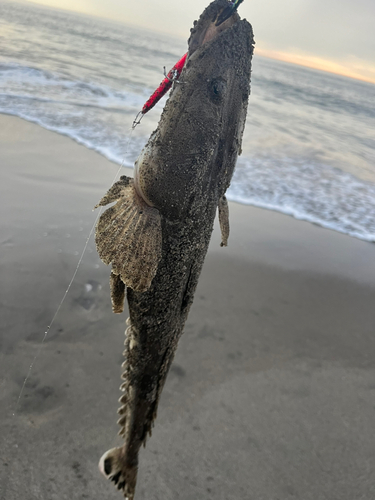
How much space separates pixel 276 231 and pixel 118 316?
3.44m

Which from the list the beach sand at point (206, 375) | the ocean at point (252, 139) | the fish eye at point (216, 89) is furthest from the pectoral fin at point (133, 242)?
the ocean at point (252, 139)

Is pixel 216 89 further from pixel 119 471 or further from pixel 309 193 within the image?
pixel 309 193

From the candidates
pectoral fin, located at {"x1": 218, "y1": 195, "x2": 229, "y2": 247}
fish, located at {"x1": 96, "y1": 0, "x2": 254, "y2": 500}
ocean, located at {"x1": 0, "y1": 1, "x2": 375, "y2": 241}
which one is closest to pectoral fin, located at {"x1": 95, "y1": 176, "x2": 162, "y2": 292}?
fish, located at {"x1": 96, "y1": 0, "x2": 254, "y2": 500}

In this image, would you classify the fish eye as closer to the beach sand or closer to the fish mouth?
the fish mouth

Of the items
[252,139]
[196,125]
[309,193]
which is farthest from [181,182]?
[252,139]

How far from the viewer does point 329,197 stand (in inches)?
317

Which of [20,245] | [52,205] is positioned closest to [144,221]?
[20,245]

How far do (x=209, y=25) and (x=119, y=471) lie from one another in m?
2.55

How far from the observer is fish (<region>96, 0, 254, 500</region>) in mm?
1593

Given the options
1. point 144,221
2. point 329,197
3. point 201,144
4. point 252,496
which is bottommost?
point 252,496

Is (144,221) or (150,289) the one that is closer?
(144,221)

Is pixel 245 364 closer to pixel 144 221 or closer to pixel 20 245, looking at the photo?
pixel 144 221

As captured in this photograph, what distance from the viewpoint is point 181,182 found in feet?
5.25

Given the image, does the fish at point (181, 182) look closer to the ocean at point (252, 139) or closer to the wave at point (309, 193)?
the ocean at point (252, 139)
